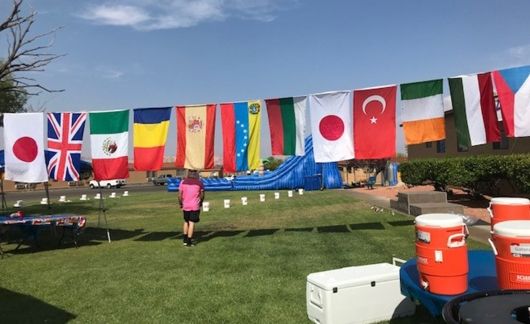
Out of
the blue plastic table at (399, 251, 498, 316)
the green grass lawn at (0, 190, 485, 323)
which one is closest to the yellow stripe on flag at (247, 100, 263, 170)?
the green grass lawn at (0, 190, 485, 323)

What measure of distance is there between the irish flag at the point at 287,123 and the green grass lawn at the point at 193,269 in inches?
84.2

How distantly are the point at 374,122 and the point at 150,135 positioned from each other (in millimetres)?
5302

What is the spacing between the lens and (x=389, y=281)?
5168 millimetres

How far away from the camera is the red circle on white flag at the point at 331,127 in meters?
10.7

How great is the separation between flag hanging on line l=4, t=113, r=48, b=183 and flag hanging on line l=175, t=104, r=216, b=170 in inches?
133

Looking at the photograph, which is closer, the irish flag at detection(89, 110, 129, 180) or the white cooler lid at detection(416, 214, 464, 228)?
the white cooler lid at detection(416, 214, 464, 228)

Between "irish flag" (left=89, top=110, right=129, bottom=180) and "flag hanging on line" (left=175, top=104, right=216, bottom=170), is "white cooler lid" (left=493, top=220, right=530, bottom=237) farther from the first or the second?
"irish flag" (left=89, top=110, right=129, bottom=180)

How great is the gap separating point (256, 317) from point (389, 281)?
160 cm

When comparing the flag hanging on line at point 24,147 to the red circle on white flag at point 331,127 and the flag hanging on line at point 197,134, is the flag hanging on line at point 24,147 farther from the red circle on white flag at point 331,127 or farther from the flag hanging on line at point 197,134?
the red circle on white flag at point 331,127

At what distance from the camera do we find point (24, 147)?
11.3m

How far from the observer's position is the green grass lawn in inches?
235

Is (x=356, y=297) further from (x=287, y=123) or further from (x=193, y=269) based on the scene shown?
(x=287, y=123)

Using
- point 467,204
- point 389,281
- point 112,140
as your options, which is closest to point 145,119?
point 112,140

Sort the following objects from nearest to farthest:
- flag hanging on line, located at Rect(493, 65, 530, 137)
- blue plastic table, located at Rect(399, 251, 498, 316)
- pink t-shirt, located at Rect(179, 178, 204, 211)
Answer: blue plastic table, located at Rect(399, 251, 498, 316) < flag hanging on line, located at Rect(493, 65, 530, 137) < pink t-shirt, located at Rect(179, 178, 204, 211)
